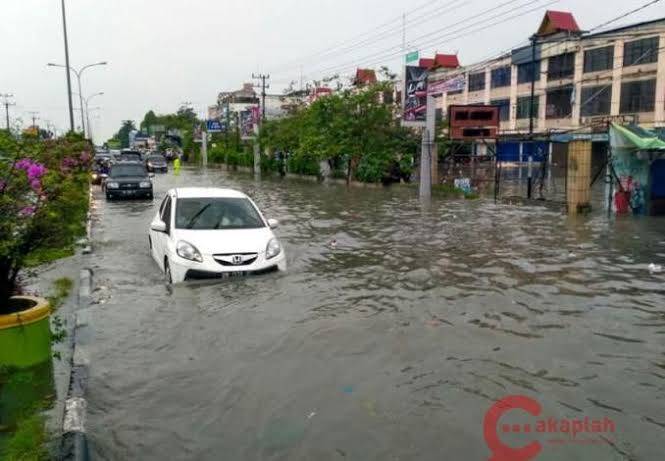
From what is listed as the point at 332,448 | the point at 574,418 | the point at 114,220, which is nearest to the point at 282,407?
the point at 332,448

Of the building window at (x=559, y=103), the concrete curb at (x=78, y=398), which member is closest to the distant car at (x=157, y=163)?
the building window at (x=559, y=103)

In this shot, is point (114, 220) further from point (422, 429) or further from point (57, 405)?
point (422, 429)

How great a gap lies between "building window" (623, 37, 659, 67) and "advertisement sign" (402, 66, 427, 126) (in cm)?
2145

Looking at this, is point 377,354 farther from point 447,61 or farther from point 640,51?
point 447,61

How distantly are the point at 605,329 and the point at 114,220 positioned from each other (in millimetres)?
16357

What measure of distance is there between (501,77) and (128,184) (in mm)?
43482

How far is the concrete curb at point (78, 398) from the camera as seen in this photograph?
15.0ft

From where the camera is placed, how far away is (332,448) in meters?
4.69

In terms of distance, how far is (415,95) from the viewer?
2927cm

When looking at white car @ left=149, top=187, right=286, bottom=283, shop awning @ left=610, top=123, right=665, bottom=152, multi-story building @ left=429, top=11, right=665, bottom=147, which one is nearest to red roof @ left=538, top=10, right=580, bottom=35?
multi-story building @ left=429, top=11, right=665, bottom=147

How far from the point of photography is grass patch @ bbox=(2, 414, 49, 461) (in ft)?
14.4

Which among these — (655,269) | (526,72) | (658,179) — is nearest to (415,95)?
(658,179)

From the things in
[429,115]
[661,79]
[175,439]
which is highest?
[661,79]

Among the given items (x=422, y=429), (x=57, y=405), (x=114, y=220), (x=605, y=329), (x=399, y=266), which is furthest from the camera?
(x=114, y=220)
